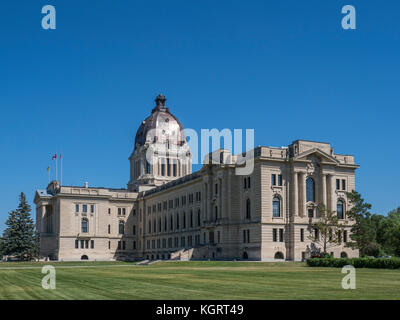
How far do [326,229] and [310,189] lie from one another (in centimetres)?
756

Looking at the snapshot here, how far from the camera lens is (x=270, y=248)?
86.0 meters

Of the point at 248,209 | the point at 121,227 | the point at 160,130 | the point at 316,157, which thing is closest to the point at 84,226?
the point at 121,227

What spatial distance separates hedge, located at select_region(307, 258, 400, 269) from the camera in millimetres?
55750

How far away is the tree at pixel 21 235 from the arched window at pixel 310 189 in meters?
55.5

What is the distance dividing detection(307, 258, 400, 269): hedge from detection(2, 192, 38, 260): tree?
65525mm

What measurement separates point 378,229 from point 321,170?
44.1ft

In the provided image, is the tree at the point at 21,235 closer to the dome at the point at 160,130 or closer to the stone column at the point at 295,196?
the dome at the point at 160,130

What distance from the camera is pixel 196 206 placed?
108375 mm

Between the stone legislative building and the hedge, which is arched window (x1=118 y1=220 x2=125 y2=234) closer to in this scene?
the stone legislative building

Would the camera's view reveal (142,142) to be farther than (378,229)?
Yes
